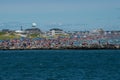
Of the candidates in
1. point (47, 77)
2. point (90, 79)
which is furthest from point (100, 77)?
point (47, 77)

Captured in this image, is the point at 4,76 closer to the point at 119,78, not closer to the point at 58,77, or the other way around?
the point at 58,77

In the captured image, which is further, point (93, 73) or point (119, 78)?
point (93, 73)

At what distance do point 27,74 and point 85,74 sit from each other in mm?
8621

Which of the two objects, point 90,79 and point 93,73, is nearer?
point 90,79

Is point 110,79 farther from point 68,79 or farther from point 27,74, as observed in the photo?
point 27,74

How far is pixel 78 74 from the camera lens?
80.4 m

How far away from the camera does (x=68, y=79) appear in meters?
73.1

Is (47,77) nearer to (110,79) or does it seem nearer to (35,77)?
(35,77)

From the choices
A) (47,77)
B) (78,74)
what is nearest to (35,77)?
(47,77)

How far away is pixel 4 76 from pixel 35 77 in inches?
198

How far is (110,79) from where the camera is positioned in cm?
7225

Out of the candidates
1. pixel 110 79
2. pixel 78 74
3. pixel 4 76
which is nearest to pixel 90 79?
pixel 110 79

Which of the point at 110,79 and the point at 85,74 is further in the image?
the point at 85,74

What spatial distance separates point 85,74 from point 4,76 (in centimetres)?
1199
